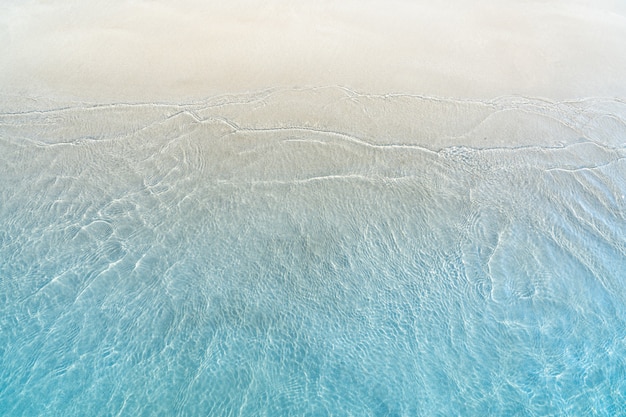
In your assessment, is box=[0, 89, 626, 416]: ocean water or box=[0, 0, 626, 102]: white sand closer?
box=[0, 89, 626, 416]: ocean water

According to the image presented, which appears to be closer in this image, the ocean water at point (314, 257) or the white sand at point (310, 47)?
the ocean water at point (314, 257)

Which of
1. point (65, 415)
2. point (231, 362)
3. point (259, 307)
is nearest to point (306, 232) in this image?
Answer: point (259, 307)

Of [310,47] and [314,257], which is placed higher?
[310,47]

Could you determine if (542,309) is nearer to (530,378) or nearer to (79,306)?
(530,378)

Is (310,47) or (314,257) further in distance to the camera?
(310,47)

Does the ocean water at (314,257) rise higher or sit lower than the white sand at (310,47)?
lower
